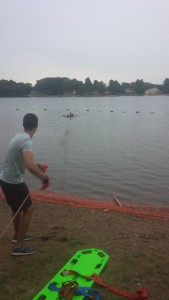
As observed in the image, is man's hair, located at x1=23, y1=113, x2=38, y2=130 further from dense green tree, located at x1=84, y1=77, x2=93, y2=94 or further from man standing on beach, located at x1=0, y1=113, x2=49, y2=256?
dense green tree, located at x1=84, y1=77, x2=93, y2=94

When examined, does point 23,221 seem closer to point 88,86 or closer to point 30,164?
point 30,164

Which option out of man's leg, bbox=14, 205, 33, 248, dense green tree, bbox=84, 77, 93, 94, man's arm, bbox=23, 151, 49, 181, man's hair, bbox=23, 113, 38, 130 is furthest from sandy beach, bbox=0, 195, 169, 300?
dense green tree, bbox=84, 77, 93, 94

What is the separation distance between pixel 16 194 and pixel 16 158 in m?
0.62

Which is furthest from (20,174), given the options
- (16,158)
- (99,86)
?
(99,86)

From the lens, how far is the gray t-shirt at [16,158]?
512 centimetres

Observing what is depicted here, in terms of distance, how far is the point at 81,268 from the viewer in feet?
17.5

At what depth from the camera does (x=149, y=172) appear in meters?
16.3

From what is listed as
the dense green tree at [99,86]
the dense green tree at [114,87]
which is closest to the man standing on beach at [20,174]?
the dense green tree at [99,86]

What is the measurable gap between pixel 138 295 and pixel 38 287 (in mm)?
1443

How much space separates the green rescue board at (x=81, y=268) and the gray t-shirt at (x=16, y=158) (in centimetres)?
161

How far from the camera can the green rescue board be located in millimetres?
4672

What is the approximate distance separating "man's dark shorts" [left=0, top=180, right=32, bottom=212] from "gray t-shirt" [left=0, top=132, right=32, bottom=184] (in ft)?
0.27

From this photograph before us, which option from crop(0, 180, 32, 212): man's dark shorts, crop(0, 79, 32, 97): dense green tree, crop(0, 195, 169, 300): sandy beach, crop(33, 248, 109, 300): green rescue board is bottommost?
crop(0, 195, 169, 300): sandy beach

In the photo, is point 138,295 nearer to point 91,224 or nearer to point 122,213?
point 91,224
